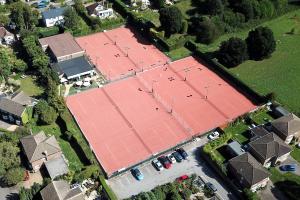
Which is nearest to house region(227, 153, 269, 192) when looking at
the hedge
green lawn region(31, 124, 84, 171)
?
the hedge

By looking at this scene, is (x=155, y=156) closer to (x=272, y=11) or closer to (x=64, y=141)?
(x=64, y=141)

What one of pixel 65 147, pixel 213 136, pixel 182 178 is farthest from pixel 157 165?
pixel 65 147

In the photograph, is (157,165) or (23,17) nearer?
(157,165)

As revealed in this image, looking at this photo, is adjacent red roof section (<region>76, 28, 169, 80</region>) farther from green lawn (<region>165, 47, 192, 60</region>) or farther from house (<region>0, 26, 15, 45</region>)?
house (<region>0, 26, 15, 45</region>)

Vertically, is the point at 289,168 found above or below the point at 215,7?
below

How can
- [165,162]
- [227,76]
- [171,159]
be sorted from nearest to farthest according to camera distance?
1. [165,162]
2. [171,159]
3. [227,76]

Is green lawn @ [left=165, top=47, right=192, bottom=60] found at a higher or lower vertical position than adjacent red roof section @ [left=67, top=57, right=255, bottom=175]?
higher

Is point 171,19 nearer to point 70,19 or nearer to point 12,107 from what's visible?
point 70,19

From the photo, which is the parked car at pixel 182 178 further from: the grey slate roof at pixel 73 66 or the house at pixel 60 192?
the grey slate roof at pixel 73 66
